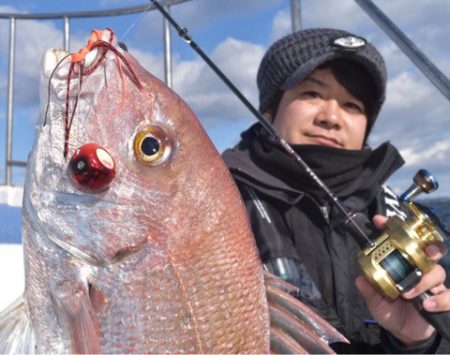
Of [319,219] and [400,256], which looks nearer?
[400,256]

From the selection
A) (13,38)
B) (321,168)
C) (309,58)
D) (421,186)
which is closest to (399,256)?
(421,186)

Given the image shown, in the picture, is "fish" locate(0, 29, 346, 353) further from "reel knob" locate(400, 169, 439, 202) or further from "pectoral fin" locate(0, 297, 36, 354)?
"reel knob" locate(400, 169, 439, 202)

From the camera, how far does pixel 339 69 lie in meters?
3.24

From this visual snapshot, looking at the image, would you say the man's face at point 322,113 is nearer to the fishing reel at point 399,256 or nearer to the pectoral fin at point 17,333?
the fishing reel at point 399,256

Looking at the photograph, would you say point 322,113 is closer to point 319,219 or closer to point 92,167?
point 319,219

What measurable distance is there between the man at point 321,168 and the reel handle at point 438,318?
0.35 metres

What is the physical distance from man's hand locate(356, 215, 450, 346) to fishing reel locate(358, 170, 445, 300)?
0.13ft

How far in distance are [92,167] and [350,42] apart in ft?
7.44

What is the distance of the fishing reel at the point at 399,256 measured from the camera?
2.29m

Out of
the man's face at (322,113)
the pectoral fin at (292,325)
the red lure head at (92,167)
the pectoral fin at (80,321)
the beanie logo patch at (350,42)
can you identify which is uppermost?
the beanie logo patch at (350,42)

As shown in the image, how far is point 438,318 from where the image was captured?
7.67ft

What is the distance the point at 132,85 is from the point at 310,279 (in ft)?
5.60

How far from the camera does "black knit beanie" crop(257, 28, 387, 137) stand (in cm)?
317

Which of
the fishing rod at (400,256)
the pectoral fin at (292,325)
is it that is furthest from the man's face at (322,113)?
the pectoral fin at (292,325)
